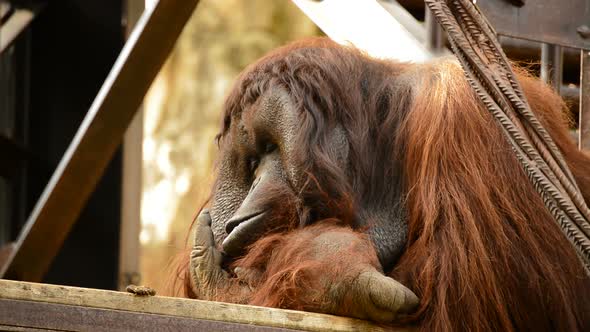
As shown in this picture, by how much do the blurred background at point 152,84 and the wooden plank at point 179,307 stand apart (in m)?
0.76

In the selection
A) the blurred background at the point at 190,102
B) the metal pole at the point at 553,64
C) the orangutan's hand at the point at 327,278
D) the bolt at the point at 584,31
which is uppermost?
the bolt at the point at 584,31

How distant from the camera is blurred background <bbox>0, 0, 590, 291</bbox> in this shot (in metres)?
3.28

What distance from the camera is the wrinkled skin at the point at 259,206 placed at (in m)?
2.48

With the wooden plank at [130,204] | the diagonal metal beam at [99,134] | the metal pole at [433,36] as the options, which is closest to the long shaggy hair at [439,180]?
the metal pole at [433,36]

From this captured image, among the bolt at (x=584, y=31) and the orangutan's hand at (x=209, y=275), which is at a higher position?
the bolt at (x=584, y=31)

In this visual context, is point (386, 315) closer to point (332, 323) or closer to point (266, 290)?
point (332, 323)

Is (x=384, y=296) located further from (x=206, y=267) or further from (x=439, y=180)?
(x=206, y=267)

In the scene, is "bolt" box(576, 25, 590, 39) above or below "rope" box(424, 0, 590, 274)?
below

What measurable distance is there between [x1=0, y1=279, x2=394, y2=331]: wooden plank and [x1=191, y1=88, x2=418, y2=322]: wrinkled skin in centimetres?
12

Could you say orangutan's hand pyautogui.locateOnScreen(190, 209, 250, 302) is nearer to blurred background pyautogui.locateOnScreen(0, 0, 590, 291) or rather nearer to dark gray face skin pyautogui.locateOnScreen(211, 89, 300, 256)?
dark gray face skin pyautogui.locateOnScreen(211, 89, 300, 256)

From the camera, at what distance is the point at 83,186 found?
13.3 ft

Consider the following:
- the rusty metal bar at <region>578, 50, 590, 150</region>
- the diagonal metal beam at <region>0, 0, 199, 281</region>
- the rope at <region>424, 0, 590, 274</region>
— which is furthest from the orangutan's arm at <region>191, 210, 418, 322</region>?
the diagonal metal beam at <region>0, 0, 199, 281</region>

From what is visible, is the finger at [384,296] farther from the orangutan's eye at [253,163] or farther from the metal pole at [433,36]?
the metal pole at [433,36]

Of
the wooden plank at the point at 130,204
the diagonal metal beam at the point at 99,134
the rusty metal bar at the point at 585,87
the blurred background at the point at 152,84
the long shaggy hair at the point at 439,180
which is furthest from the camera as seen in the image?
the wooden plank at the point at 130,204
